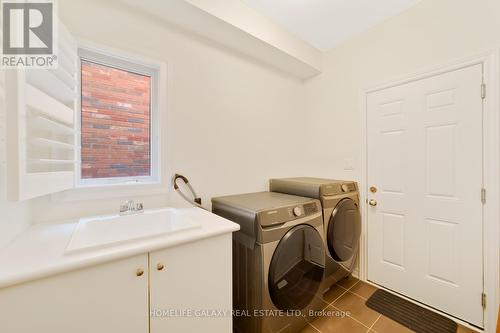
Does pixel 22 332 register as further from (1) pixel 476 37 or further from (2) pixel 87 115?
(1) pixel 476 37

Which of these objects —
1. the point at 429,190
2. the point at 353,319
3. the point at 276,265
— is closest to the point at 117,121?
the point at 276,265

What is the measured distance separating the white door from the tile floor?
0.96ft

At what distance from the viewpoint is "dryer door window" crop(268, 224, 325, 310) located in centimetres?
130

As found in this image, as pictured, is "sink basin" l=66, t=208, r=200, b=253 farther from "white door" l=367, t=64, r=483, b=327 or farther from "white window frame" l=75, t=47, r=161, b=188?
"white door" l=367, t=64, r=483, b=327

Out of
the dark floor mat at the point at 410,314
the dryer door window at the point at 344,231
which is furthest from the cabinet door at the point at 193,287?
the dark floor mat at the point at 410,314

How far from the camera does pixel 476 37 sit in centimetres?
149

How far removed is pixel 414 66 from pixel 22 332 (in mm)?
2899

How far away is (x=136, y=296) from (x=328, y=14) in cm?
258

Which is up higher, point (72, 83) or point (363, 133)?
point (72, 83)

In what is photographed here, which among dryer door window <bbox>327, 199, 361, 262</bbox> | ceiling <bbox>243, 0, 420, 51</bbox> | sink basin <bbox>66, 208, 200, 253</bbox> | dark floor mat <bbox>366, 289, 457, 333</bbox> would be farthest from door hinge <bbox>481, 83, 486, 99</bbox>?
sink basin <bbox>66, 208, 200, 253</bbox>

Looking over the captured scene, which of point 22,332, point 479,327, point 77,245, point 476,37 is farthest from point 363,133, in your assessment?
point 22,332

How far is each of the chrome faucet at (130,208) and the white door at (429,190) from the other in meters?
2.15

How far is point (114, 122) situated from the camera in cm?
155

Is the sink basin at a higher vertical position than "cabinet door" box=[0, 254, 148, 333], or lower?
higher
